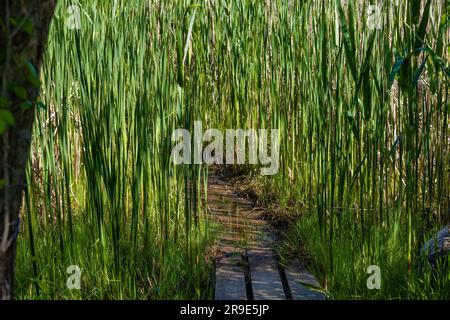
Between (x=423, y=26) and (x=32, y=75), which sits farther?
(x=423, y=26)

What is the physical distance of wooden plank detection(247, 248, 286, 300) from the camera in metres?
2.59

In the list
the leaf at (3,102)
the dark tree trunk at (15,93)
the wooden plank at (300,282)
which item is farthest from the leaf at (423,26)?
the leaf at (3,102)

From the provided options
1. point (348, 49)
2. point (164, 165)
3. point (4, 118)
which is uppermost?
point (348, 49)

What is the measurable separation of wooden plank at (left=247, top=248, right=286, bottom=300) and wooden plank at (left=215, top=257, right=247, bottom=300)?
0.14ft

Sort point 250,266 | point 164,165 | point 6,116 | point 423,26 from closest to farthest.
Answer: point 6,116 < point 423,26 < point 164,165 < point 250,266

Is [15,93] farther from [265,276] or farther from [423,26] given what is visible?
[265,276]

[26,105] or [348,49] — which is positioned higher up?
[348,49]

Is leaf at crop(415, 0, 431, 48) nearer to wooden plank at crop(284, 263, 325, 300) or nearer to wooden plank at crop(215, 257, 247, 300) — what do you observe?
wooden plank at crop(284, 263, 325, 300)

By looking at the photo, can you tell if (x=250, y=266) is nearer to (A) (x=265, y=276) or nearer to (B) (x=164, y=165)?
(A) (x=265, y=276)

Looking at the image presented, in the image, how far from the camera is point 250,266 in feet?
9.51

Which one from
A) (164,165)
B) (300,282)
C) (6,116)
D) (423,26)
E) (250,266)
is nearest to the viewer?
(6,116)

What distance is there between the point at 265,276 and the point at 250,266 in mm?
126

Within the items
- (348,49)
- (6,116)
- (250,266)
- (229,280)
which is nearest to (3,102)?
(6,116)
